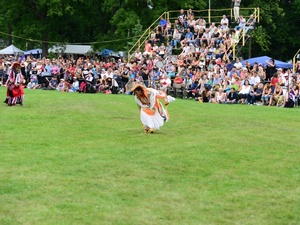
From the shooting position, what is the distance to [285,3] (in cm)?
4641

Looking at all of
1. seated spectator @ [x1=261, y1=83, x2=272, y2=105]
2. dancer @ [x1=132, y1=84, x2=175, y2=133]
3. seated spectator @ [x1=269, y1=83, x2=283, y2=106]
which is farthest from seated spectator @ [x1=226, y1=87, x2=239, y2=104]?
dancer @ [x1=132, y1=84, x2=175, y2=133]

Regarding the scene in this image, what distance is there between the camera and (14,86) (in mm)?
18641

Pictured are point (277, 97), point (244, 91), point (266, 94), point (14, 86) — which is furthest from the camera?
point (244, 91)

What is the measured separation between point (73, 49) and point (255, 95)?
89.1 feet

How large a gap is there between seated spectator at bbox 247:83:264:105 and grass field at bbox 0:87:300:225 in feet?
21.2

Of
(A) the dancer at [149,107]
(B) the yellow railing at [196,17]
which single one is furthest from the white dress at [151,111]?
(B) the yellow railing at [196,17]

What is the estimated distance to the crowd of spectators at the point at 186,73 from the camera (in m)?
23.0

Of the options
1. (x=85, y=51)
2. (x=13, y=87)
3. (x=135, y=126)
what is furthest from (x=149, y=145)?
(x=85, y=51)

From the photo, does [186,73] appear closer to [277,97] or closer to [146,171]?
[277,97]

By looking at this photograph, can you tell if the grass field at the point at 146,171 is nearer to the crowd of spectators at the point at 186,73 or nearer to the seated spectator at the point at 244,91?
the seated spectator at the point at 244,91

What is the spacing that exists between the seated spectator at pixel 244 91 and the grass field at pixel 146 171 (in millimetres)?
6685

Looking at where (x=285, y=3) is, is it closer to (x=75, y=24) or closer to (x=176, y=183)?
(x=75, y=24)

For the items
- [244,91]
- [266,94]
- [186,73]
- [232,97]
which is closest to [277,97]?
[266,94]

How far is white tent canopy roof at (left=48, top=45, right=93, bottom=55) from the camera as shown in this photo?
150ft
